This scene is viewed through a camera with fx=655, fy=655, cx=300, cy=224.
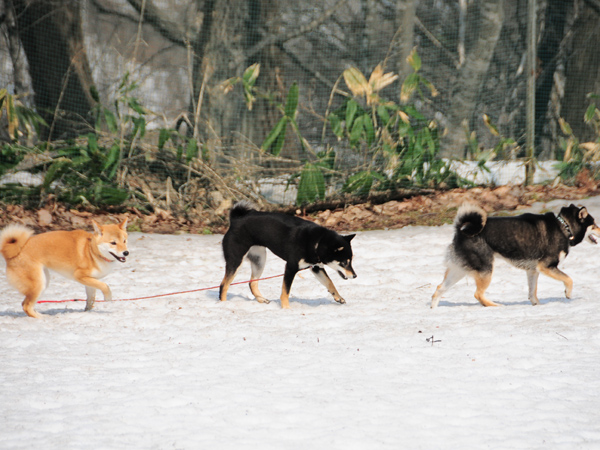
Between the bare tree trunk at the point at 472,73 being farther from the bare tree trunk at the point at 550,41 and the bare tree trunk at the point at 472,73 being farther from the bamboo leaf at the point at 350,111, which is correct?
the bamboo leaf at the point at 350,111

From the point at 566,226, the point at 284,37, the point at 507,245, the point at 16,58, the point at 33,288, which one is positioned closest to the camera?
the point at 33,288

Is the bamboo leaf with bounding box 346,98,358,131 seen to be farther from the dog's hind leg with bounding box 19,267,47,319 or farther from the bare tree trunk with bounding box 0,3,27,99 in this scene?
the dog's hind leg with bounding box 19,267,47,319

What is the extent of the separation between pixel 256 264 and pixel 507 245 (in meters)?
2.44

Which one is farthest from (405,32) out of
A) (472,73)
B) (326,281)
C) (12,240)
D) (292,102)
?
(12,240)

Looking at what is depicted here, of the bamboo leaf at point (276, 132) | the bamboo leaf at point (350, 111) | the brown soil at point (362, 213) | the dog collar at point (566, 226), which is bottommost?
the brown soil at point (362, 213)

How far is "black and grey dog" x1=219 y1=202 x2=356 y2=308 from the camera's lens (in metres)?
6.08

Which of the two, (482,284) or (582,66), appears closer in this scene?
(482,284)

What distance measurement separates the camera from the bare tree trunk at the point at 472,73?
416 inches

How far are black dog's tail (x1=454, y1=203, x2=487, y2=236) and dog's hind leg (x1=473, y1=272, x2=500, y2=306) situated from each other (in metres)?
0.38

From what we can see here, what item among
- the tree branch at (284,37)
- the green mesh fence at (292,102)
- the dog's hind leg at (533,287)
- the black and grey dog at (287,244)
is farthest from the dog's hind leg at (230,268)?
the tree branch at (284,37)

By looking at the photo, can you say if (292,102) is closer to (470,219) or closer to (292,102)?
(292,102)

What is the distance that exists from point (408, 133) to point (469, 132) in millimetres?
1089

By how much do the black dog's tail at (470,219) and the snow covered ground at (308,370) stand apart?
710mm

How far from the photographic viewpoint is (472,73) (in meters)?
11.2
